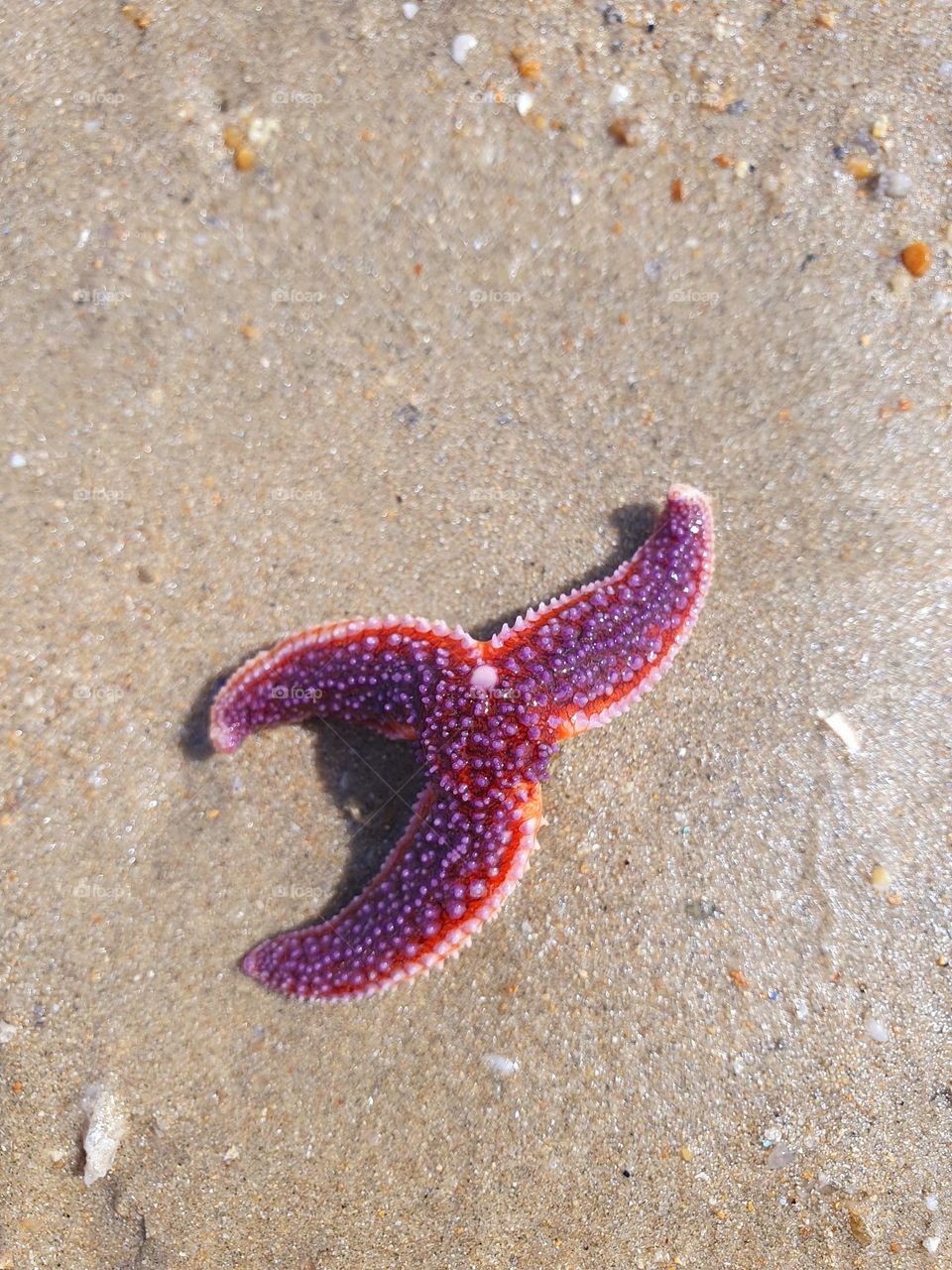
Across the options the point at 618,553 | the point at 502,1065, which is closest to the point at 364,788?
the point at 502,1065

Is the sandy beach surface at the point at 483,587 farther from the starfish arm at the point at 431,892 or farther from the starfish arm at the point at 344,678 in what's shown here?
the starfish arm at the point at 431,892

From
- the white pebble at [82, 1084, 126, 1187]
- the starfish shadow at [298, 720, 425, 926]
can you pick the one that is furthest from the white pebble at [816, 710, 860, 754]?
the white pebble at [82, 1084, 126, 1187]

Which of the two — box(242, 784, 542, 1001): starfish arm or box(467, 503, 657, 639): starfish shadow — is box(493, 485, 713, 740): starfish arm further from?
box(242, 784, 542, 1001): starfish arm

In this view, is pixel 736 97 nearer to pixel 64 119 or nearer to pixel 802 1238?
pixel 64 119

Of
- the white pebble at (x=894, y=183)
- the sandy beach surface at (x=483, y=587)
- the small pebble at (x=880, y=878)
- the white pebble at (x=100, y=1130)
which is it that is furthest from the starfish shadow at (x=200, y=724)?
the white pebble at (x=894, y=183)

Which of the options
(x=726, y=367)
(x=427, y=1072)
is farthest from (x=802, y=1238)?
(x=726, y=367)

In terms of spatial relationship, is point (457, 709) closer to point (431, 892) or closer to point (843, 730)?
point (431, 892)
